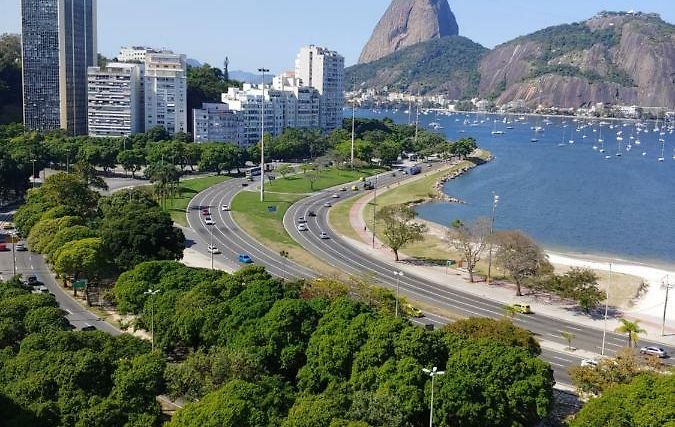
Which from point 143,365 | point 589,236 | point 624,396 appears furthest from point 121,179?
point 624,396

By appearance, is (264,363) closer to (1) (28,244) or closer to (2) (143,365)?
(2) (143,365)

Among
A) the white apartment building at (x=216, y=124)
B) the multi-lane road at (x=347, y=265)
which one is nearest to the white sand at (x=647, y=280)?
the multi-lane road at (x=347, y=265)

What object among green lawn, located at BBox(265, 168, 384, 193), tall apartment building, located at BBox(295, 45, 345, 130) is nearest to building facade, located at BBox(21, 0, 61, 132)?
green lawn, located at BBox(265, 168, 384, 193)

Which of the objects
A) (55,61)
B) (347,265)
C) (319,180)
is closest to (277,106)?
(55,61)

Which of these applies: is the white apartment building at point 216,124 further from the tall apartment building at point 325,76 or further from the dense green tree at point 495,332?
the dense green tree at point 495,332

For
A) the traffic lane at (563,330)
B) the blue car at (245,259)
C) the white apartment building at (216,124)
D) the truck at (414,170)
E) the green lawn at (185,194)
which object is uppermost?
the white apartment building at (216,124)
